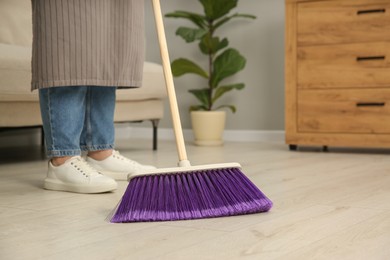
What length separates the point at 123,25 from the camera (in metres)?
1.72

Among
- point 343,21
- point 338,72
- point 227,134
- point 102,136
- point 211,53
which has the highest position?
point 343,21

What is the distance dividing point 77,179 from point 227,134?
7.00ft

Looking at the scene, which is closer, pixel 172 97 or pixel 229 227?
pixel 229 227

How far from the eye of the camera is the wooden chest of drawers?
2.72 meters

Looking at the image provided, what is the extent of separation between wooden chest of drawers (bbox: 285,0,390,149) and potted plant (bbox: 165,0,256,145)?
1.82 ft

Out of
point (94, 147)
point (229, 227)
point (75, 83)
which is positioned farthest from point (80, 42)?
point (229, 227)

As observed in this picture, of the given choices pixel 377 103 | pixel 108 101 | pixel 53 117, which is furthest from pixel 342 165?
pixel 53 117

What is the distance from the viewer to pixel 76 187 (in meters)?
1.65

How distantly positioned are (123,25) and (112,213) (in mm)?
619

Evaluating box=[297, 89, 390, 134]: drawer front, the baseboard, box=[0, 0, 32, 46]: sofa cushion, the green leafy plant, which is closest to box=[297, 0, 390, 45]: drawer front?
box=[297, 89, 390, 134]: drawer front

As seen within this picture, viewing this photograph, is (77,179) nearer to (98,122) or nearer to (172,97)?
(98,122)

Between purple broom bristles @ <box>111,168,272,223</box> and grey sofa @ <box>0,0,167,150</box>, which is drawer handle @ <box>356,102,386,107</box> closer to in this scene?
grey sofa @ <box>0,0,167,150</box>

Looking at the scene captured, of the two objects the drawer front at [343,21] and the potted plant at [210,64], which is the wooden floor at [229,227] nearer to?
the drawer front at [343,21]

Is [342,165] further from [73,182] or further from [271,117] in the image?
[271,117]
